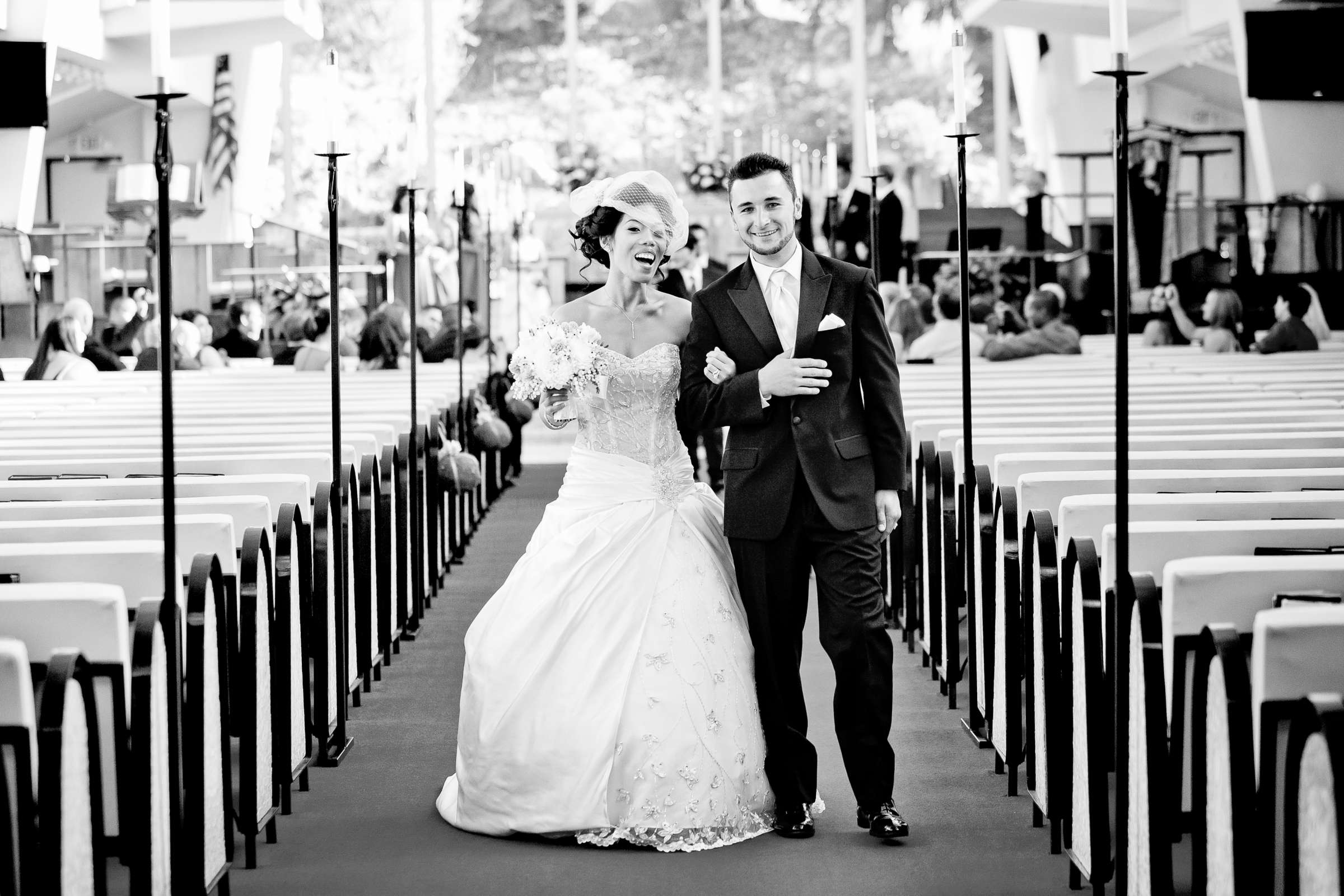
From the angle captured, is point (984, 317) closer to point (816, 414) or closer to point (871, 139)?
point (871, 139)

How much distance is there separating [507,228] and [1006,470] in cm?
1011

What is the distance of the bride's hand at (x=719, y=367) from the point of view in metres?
3.36

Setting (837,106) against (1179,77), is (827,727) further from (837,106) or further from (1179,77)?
(837,106)

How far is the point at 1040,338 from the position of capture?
34.5ft

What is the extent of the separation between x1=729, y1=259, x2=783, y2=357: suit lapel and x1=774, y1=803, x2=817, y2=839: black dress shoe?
3.23 feet

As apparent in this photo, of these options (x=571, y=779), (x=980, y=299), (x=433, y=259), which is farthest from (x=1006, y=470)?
(x=433, y=259)

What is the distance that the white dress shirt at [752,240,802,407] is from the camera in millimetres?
3467

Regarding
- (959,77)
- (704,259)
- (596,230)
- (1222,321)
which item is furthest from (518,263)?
(596,230)

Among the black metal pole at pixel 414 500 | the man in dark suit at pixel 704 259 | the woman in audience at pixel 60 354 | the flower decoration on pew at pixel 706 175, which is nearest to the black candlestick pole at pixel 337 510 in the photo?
the black metal pole at pixel 414 500

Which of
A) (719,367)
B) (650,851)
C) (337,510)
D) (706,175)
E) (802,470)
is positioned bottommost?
(650,851)

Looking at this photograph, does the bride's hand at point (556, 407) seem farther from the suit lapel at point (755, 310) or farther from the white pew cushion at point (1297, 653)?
the white pew cushion at point (1297, 653)

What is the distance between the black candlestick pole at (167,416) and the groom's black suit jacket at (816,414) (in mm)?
1202

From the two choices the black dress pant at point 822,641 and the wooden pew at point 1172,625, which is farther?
the black dress pant at point 822,641

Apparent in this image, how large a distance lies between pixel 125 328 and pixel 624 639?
11715 mm
